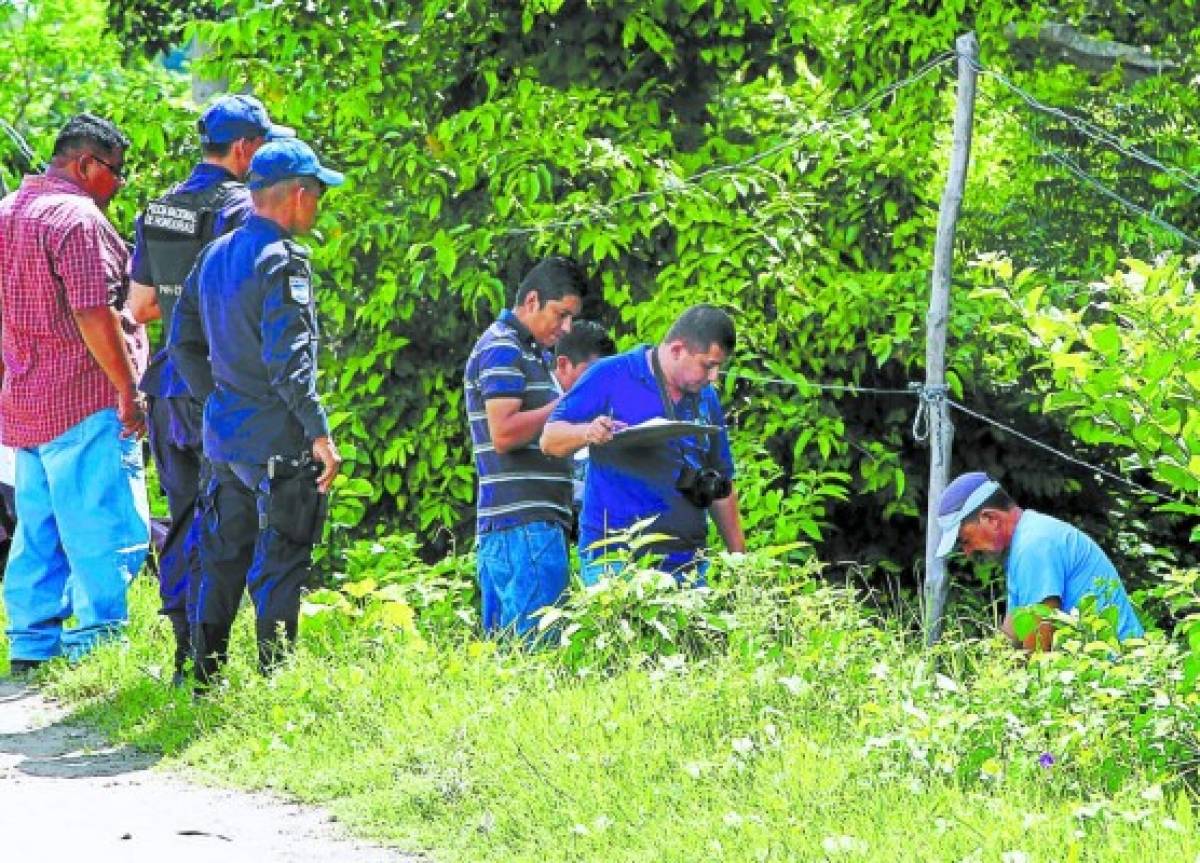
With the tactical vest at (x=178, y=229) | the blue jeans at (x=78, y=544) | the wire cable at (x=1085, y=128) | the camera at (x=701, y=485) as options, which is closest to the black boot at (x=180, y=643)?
the blue jeans at (x=78, y=544)

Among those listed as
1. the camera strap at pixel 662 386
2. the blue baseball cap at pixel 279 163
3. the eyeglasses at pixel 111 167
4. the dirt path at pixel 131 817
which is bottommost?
the dirt path at pixel 131 817

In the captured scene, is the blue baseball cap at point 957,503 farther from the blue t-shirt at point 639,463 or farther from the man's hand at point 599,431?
the man's hand at point 599,431

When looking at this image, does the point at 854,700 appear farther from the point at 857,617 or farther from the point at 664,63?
the point at 664,63

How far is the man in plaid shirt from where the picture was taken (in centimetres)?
840

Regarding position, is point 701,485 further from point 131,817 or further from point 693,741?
point 131,817

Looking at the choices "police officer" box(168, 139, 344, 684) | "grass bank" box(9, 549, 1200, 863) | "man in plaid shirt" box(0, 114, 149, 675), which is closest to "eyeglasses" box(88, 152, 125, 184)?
"man in plaid shirt" box(0, 114, 149, 675)

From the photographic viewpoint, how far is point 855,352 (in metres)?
10.3

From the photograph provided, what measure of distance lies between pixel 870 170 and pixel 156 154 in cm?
362

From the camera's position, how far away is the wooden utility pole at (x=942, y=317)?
802 cm

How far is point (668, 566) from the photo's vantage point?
26.0 ft

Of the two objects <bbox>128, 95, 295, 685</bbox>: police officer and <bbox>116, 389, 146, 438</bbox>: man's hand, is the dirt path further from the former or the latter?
<bbox>116, 389, 146, 438</bbox>: man's hand

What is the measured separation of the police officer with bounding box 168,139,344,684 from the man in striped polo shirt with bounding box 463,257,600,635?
0.78m

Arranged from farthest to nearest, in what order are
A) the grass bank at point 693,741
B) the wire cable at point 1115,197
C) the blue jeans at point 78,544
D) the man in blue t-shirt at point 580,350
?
the man in blue t-shirt at point 580,350, the blue jeans at point 78,544, the wire cable at point 1115,197, the grass bank at point 693,741

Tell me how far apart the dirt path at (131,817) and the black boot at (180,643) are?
0.38 meters
